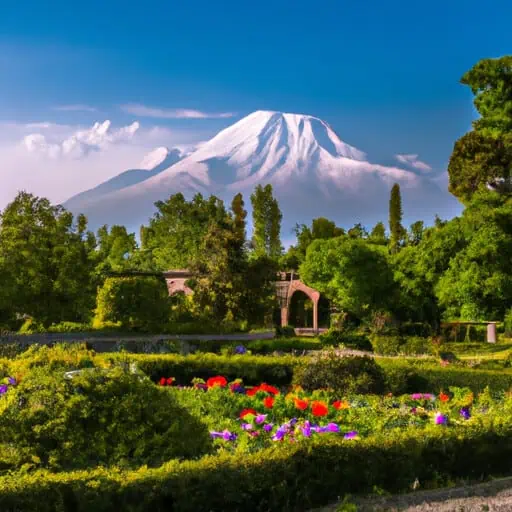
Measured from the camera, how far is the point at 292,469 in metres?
5.46

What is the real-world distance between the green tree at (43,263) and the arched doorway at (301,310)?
18.8 metres

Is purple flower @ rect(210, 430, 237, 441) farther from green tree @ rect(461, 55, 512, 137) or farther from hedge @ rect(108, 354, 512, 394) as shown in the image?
green tree @ rect(461, 55, 512, 137)

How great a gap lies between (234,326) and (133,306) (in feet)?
12.4

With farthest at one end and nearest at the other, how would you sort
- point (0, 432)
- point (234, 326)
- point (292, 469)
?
point (234, 326), point (0, 432), point (292, 469)

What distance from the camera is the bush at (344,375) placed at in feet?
36.5

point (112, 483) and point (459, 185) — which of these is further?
point (459, 185)

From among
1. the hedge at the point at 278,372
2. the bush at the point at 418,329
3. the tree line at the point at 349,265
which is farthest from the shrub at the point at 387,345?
the hedge at the point at 278,372

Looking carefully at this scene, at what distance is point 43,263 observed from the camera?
23.1m

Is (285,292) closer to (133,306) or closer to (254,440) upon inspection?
(133,306)

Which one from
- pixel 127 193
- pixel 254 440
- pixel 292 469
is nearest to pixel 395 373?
pixel 254 440

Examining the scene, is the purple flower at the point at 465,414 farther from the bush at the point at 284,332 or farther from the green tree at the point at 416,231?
the green tree at the point at 416,231

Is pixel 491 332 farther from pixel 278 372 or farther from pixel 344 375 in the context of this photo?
pixel 344 375

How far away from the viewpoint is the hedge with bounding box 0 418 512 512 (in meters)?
4.81

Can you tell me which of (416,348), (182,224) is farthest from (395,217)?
(416,348)
